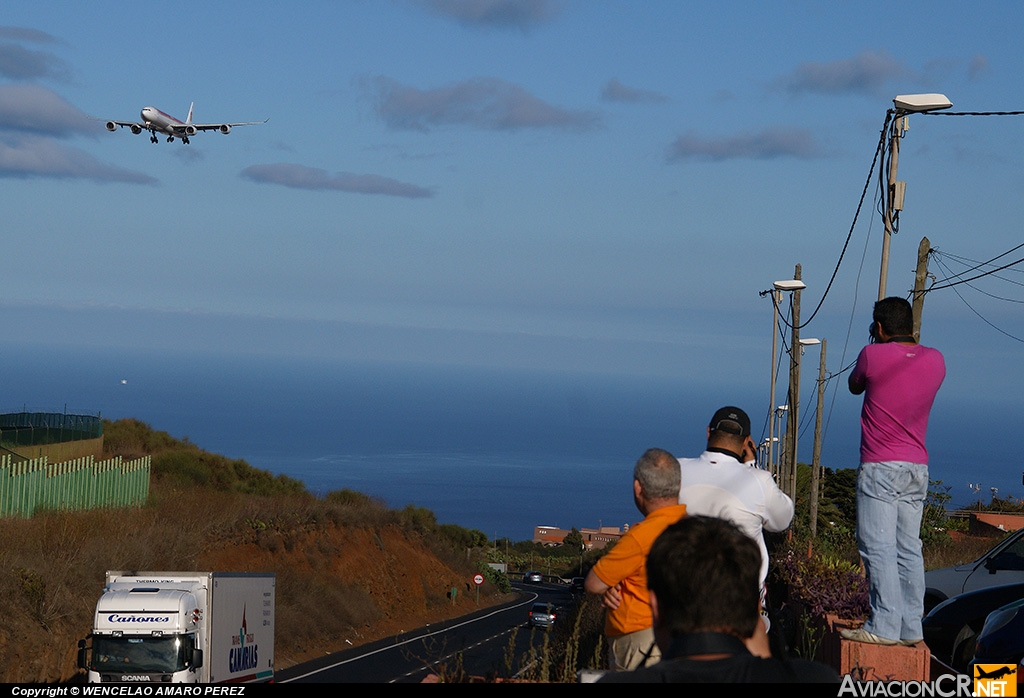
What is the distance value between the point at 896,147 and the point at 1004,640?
11332mm

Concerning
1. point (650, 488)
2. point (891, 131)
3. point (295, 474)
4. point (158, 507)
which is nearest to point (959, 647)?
point (650, 488)

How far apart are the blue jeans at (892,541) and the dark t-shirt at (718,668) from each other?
4.02m

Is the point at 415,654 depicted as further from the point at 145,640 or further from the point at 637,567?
the point at 637,567

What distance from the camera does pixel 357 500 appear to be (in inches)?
2485

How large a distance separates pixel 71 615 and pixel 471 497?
562 feet

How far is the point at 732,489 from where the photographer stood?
5879 millimetres

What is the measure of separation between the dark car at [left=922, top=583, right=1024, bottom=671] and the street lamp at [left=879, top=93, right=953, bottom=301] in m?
8.20

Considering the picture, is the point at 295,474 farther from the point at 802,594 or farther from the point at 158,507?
the point at 802,594

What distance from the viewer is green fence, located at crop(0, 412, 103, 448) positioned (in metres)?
40.2

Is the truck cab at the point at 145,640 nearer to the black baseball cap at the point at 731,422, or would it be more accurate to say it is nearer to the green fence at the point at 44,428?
the black baseball cap at the point at 731,422

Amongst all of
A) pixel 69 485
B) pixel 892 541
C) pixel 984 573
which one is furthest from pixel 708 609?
pixel 69 485

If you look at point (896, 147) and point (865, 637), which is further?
point (896, 147)

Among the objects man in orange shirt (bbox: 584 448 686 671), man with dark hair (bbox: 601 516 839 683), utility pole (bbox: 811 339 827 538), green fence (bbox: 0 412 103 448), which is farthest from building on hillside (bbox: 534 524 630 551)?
man with dark hair (bbox: 601 516 839 683)

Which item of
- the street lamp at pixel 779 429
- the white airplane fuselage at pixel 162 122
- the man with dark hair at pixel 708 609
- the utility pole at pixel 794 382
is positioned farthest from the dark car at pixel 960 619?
the white airplane fuselage at pixel 162 122
